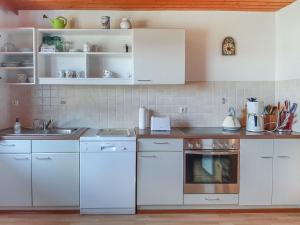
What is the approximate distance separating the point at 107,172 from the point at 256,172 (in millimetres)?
1605

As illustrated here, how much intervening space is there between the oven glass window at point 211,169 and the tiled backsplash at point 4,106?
2.23 m

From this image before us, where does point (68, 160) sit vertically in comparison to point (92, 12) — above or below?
below

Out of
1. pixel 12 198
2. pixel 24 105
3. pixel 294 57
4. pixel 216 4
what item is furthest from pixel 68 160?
pixel 294 57

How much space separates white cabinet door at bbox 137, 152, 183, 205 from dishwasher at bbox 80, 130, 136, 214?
9 centimetres

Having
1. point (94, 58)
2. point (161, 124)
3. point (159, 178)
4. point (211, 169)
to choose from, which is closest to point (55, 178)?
point (159, 178)

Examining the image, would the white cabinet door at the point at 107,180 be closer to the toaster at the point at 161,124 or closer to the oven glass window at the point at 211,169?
the toaster at the point at 161,124

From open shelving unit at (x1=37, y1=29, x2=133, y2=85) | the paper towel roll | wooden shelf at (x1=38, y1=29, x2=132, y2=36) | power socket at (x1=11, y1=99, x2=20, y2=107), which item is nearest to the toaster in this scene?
the paper towel roll

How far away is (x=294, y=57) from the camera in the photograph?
11.2 ft

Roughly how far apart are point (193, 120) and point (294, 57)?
4.54ft

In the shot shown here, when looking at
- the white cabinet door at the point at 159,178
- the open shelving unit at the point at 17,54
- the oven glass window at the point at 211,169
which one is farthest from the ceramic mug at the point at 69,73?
the oven glass window at the point at 211,169

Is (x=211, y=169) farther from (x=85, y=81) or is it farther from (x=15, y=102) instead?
(x=15, y=102)

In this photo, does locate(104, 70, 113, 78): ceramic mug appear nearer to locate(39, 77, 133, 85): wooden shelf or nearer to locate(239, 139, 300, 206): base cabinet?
locate(39, 77, 133, 85): wooden shelf

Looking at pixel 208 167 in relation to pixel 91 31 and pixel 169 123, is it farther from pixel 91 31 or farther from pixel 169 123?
pixel 91 31

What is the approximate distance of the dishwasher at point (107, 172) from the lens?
124 inches
